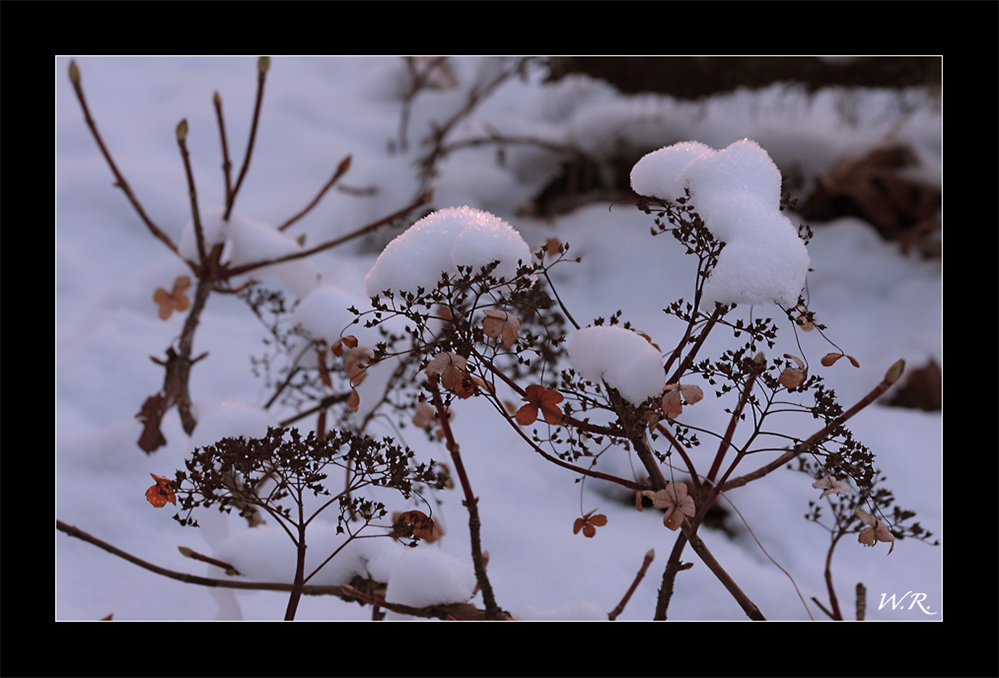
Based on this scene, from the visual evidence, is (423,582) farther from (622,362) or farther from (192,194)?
(192,194)

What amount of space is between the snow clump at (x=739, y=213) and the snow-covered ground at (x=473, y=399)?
0.27 feet

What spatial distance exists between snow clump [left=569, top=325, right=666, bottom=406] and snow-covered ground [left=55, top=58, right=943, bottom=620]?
0.36 feet

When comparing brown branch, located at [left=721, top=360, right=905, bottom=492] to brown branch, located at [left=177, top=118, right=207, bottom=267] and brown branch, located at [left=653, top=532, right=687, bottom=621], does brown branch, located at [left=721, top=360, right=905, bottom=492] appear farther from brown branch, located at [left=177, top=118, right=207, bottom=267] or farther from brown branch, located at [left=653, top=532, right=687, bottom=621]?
brown branch, located at [left=177, top=118, right=207, bottom=267]

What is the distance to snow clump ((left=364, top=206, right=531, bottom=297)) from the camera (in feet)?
1.46

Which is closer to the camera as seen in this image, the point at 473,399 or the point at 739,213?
the point at 739,213

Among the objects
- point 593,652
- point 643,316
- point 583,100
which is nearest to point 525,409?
point 593,652

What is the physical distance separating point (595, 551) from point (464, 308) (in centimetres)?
55

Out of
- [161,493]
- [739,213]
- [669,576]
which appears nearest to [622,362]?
[739,213]

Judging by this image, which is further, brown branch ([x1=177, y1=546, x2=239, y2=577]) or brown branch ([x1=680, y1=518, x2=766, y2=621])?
brown branch ([x1=177, y1=546, x2=239, y2=577])

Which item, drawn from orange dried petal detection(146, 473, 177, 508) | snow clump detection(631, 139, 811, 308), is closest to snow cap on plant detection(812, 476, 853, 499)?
snow clump detection(631, 139, 811, 308)

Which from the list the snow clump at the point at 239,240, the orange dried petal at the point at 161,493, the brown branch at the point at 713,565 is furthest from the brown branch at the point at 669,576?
the snow clump at the point at 239,240

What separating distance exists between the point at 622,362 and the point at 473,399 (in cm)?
65

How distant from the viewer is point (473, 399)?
42.4 inches
